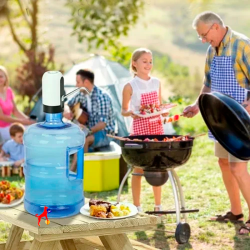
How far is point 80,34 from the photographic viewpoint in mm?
12148

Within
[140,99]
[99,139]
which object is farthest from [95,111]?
[140,99]

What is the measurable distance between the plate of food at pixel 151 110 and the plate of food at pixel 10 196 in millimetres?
1648

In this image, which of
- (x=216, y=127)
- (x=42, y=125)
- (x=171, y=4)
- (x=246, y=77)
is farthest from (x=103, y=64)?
(x=171, y=4)

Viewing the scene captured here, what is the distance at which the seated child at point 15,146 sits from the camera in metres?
7.75

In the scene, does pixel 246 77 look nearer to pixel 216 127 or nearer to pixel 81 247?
pixel 216 127

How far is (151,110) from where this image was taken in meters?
5.66

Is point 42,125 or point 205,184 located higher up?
point 42,125

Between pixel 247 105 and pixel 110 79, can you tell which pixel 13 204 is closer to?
pixel 247 105

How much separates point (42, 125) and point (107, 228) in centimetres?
68

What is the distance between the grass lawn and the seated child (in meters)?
1.37

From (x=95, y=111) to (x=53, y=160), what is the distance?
3.75 m

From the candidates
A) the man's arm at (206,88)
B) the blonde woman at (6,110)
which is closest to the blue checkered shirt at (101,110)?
the blonde woman at (6,110)

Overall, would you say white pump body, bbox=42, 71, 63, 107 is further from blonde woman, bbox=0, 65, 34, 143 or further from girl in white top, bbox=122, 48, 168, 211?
blonde woman, bbox=0, 65, 34, 143

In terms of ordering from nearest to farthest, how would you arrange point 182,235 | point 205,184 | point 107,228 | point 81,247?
point 107,228 → point 81,247 → point 182,235 → point 205,184
